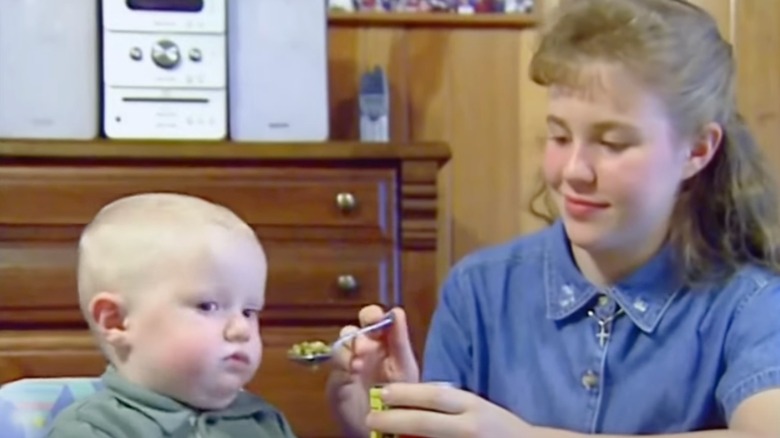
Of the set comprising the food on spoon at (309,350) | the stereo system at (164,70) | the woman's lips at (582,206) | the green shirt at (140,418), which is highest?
the stereo system at (164,70)

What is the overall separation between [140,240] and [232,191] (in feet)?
2.91

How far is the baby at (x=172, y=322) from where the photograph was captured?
1.11m

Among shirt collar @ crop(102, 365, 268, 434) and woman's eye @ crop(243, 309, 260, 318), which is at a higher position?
woman's eye @ crop(243, 309, 260, 318)

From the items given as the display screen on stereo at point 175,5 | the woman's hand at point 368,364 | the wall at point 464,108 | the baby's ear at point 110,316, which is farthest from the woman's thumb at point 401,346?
the wall at point 464,108

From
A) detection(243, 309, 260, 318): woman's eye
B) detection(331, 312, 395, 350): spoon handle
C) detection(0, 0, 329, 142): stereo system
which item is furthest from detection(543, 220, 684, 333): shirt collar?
detection(0, 0, 329, 142): stereo system

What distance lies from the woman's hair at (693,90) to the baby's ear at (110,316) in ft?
1.71

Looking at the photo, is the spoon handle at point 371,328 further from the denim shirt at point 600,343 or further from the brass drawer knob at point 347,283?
the brass drawer knob at point 347,283

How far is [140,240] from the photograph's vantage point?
3.71ft

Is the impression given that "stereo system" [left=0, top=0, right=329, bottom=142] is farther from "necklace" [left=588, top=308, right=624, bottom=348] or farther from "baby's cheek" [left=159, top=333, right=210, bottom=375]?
"baby's cheek" [left=159, top=333, right=210, bottom=375]

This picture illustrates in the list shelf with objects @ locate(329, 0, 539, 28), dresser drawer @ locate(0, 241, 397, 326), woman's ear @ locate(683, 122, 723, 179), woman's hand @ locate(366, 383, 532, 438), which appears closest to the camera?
woman's hand @ locate(366, 383, 532, 438)

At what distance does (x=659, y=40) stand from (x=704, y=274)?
27 cm

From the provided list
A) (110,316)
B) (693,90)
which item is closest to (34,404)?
(110,316)

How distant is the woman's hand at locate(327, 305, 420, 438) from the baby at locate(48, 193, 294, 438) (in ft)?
0.50

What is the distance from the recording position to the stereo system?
2.13 meters
